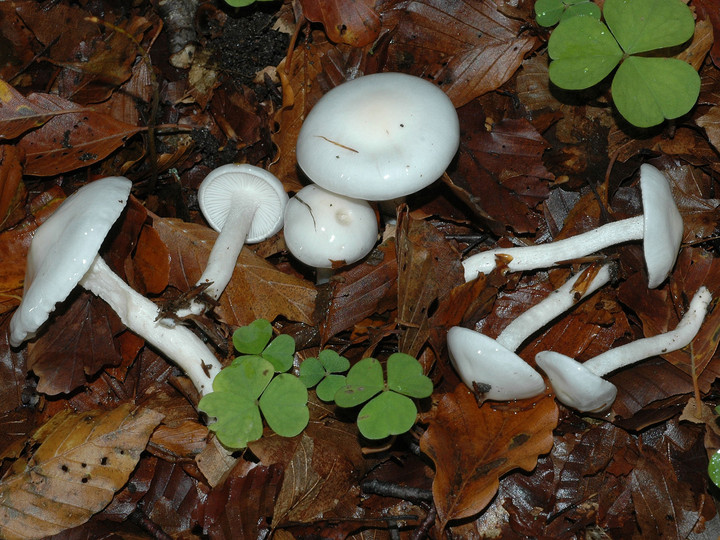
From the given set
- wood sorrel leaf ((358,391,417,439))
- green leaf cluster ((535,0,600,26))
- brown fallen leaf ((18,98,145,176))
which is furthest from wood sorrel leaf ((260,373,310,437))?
green leaf cluster ((535,0,600,26))

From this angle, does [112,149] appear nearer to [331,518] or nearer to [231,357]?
[231,357]

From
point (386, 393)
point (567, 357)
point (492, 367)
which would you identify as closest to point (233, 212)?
point (386, 393)

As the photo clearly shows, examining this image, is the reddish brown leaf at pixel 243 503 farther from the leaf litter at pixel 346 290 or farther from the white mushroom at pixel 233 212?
the white mushroom at pixel 233 212

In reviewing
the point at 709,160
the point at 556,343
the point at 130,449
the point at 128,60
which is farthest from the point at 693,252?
the point at 128,60

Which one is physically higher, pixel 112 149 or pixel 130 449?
pixel 112 149

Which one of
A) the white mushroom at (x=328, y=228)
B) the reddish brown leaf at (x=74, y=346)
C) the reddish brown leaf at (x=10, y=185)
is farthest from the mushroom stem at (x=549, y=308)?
the reddish brown leaf at (x=10, y=185)

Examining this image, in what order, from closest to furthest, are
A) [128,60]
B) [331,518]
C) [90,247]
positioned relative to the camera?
[90,247] < [331,518] < [128,60]
